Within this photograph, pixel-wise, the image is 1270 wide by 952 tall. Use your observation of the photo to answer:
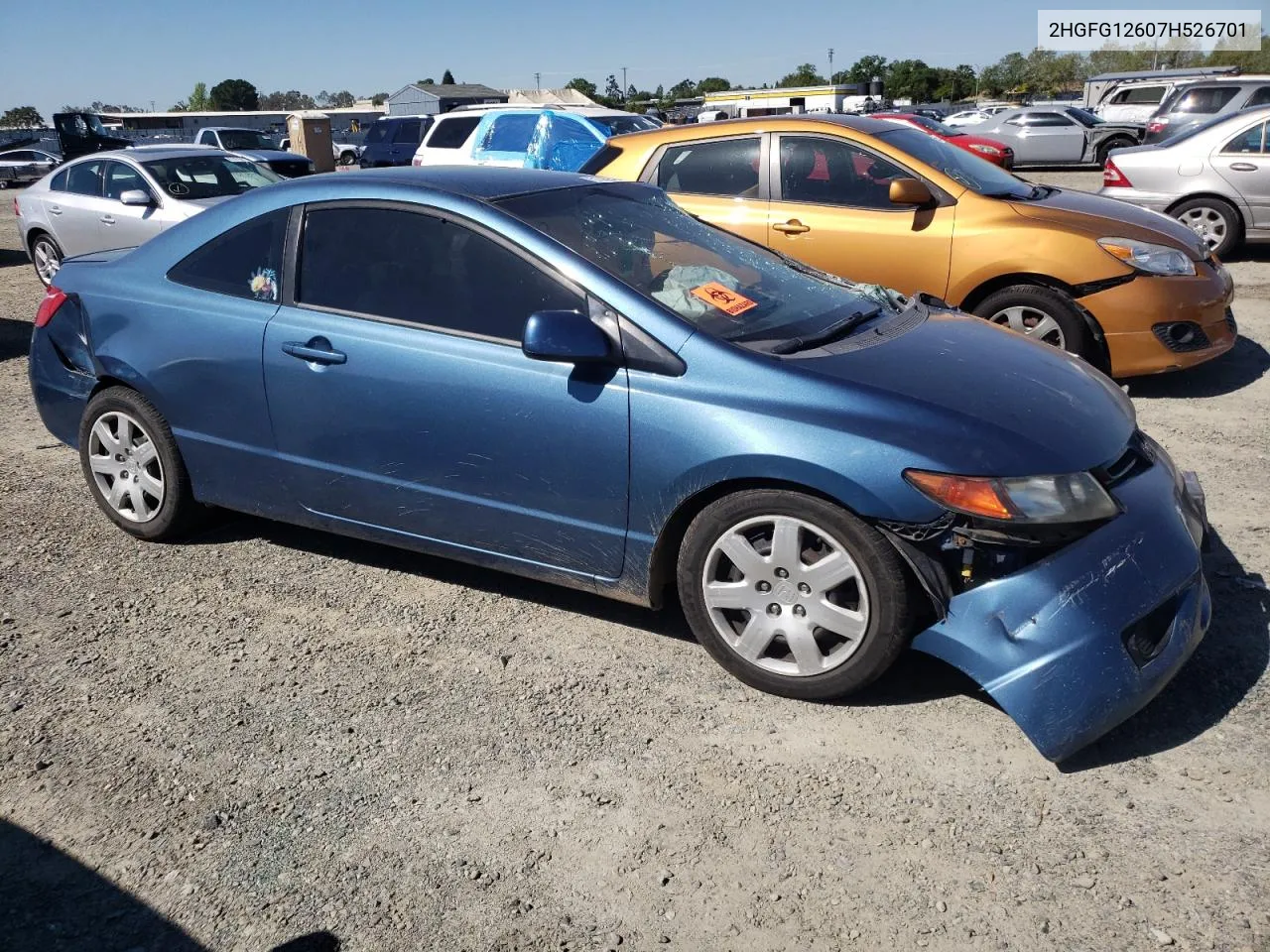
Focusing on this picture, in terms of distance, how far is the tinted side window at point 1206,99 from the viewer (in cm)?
1750

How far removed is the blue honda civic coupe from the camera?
3037 millimetres

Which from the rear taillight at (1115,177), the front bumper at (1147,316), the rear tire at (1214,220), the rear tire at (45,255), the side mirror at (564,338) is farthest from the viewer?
the rear tire at (45,255)

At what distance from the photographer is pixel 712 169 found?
7.23 m

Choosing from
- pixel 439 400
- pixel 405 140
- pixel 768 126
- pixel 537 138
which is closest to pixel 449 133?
pixel 537 138

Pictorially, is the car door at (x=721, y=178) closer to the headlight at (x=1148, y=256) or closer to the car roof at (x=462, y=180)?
the headlight at (x=1148, y=256)

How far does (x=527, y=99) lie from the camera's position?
28453 mm

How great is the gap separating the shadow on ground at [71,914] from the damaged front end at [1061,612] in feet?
6.00

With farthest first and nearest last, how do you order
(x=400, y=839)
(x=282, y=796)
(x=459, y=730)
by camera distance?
(x=459, y=730)
(x=282, y=796)
(x=400, y=839)

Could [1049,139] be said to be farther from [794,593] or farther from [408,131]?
[794,593]

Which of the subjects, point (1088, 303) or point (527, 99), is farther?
point (527, 99)

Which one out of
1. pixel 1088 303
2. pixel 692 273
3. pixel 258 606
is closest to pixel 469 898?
pixel 258 606

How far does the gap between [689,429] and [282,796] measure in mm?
1590

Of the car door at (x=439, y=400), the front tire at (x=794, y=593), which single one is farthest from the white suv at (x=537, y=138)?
the front tire at (x=794, y=593)

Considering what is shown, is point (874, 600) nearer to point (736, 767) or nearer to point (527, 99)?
point (736, 767)
